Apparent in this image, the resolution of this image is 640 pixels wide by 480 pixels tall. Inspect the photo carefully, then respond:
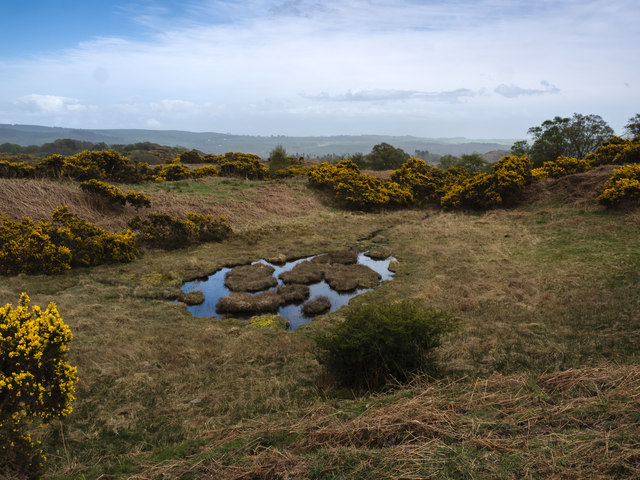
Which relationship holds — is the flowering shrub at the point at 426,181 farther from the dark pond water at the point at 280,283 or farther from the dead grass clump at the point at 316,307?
the dead grass clump at the point at 316,307

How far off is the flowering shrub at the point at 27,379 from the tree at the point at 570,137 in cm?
4305

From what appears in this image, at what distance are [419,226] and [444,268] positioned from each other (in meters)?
8.98

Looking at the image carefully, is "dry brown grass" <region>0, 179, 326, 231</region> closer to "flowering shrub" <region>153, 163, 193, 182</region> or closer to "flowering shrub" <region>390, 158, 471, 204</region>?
"flowering shrub" <region>153, 163, 193, 182</region>

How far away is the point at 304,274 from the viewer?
1542 cm

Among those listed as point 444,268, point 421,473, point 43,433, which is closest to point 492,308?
point 444,268

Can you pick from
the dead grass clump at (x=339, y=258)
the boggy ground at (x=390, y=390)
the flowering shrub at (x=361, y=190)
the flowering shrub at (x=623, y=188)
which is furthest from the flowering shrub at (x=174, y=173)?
the flowering shrub at (x=623, y=188)

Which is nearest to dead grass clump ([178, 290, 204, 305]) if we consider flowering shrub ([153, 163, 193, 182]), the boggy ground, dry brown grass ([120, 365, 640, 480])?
the boggy ground

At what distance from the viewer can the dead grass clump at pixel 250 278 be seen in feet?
46.1

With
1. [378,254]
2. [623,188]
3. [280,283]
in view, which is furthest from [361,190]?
[280,283]

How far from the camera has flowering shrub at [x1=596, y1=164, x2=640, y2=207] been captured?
20016mm

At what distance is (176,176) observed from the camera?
33.5 metres

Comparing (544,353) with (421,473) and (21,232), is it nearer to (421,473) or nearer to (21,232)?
(421,473)

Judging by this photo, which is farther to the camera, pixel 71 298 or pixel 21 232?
pixel 21 232

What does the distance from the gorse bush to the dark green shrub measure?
1280cm
